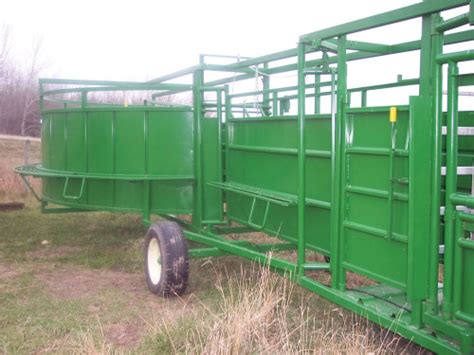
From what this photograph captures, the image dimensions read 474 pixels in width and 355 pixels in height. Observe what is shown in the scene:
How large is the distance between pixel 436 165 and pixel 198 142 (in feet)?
11.5

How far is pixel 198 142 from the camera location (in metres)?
6.35

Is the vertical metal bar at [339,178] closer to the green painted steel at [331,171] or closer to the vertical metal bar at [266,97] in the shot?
the green painted steel at [331,171]

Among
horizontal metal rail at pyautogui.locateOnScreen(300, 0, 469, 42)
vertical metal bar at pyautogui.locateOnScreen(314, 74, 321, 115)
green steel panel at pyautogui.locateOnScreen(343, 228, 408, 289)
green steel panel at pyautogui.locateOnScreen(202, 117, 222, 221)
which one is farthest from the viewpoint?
vertical metal bar at pyautogui.locateOnScreen(314, 74, 321, 115)

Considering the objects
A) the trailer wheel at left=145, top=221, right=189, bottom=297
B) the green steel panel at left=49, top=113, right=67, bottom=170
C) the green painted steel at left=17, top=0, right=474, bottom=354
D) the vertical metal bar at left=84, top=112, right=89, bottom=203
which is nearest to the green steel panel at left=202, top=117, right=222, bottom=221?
the green painted steel at left=17, top=0, right=474, bottom=354

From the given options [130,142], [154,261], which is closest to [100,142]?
[130,142]

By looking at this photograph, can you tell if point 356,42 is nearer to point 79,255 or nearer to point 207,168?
point 207,168

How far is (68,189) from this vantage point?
7.20m

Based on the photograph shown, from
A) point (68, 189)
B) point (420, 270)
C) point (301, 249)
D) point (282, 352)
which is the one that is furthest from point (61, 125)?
point (420, 270)

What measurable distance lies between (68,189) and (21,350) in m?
3.16

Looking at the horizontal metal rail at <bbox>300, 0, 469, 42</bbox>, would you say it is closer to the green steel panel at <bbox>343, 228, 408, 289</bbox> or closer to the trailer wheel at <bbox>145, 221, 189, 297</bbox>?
the green steel panel at <bbox>343, 228, 408, 289</bbox>

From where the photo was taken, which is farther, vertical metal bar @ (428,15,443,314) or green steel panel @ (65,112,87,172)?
green steel panel @ (65,112,87,172)

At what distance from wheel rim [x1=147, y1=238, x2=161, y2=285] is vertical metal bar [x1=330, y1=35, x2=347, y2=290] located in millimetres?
2450

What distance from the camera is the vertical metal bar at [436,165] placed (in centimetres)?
317

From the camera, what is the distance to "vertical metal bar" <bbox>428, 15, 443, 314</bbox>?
317 centimetres
